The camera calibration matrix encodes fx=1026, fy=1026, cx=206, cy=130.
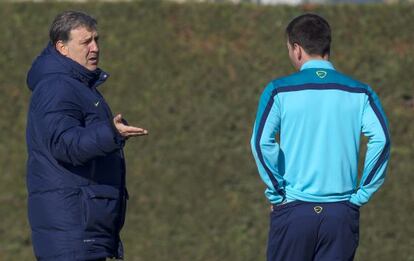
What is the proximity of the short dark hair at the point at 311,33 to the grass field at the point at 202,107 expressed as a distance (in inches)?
145

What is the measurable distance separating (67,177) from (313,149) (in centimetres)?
120

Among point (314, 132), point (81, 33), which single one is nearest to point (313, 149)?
point (314, 132)

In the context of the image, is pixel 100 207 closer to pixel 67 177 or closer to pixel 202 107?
pixel 67 177

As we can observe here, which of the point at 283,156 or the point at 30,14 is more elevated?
the point at 30,14

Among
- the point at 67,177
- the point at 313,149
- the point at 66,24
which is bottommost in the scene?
the point at 67,177

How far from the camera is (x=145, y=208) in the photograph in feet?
29.0

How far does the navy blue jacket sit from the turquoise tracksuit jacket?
78 centimetres

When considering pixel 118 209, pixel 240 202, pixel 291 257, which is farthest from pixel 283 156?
pixel 240 202

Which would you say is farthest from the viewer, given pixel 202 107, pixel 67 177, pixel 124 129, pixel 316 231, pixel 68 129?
pixel 202 107

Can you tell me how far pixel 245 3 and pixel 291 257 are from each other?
423 cm

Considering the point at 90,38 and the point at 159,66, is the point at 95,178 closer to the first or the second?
the point at 90,38

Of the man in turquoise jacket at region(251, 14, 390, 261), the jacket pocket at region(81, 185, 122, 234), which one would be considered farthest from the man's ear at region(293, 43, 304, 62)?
the jacket pocket at region(81, 185, 122, 234)

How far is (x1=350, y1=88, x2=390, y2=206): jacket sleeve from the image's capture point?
511 centimetres

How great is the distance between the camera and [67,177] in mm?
4906
